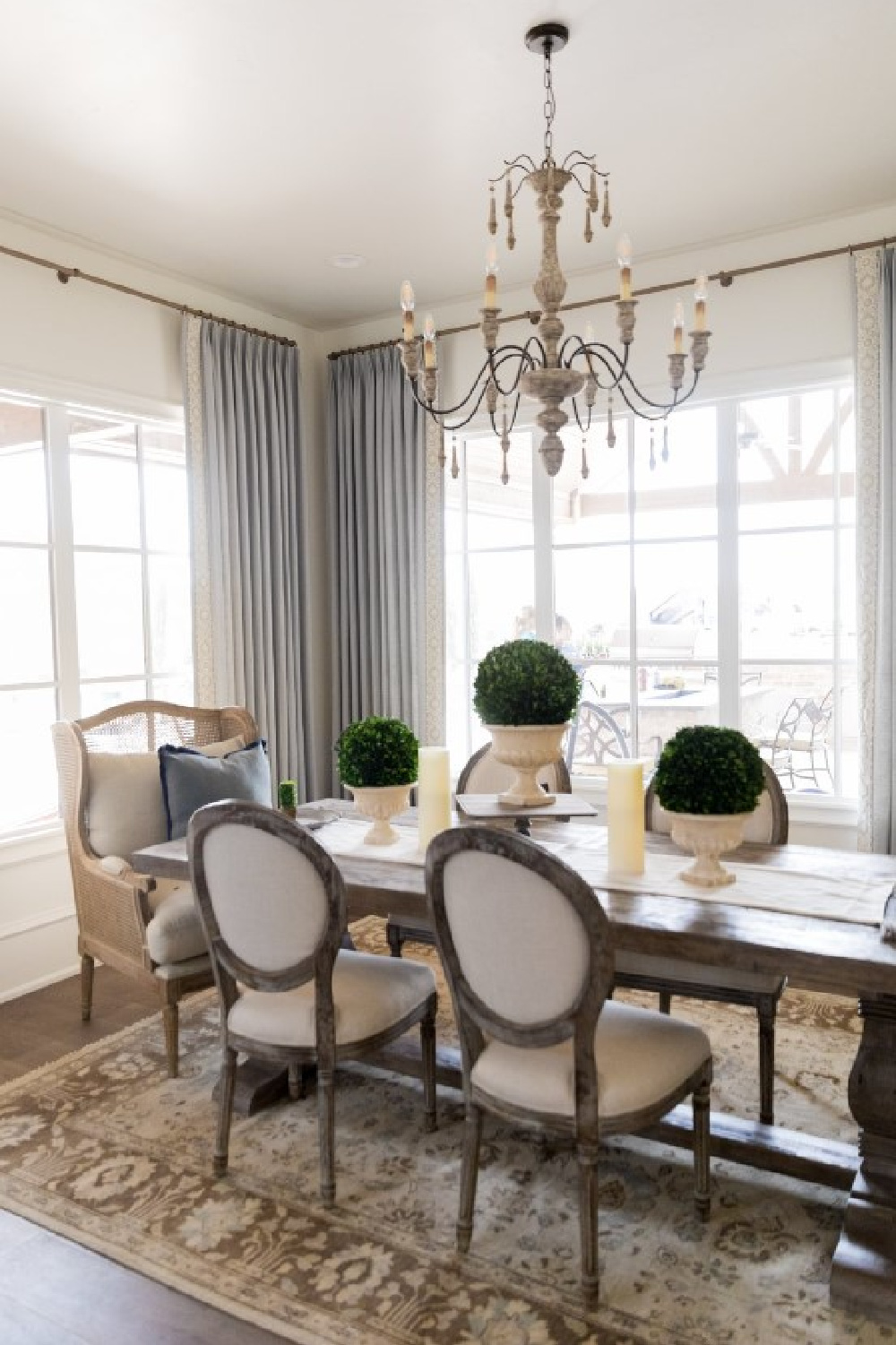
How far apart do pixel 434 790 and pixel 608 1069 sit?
0.87m

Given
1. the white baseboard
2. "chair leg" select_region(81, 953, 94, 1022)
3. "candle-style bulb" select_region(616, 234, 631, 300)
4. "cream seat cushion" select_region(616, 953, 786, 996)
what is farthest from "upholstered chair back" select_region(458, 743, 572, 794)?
the white baseboard

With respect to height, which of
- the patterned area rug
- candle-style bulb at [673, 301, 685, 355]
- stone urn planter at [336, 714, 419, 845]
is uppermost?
candle-style bulb at [673, 301, 685, 355]

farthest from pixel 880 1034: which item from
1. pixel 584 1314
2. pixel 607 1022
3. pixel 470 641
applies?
pixel 470 641

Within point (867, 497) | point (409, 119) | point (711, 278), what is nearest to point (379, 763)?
point (409, 119)

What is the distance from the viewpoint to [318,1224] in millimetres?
2160

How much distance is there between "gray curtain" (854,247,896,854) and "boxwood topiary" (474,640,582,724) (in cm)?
178

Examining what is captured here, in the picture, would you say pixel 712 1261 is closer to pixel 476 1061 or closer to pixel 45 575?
pixel 476 1061

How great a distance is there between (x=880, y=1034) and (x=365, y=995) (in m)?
1.12

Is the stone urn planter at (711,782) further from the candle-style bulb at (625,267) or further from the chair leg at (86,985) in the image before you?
the chair leg at (86,985)

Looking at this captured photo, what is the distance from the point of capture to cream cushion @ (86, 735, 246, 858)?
329 cm

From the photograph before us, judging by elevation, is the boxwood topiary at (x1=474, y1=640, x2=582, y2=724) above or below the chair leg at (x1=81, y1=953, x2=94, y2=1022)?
above

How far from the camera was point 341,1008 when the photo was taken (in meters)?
2.26

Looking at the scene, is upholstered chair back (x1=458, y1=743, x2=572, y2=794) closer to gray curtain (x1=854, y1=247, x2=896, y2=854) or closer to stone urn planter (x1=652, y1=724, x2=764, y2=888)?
stone urn planter (x1=652, y1=724, x2=764, y2=888)

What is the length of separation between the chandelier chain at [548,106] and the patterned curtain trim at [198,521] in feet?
6.00
